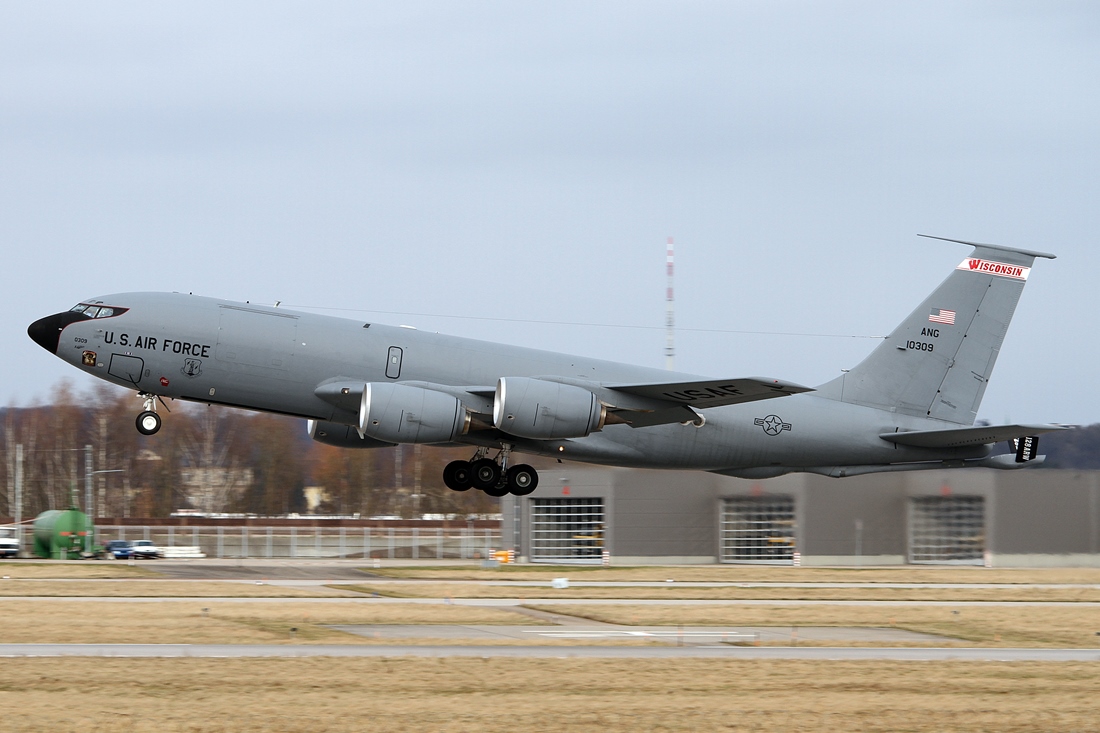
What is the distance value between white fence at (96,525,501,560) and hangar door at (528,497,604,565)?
3.91m

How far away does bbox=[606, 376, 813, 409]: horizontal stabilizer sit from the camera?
3291cm

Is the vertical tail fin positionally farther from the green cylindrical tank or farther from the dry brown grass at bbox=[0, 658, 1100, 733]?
the green cylindrical tank

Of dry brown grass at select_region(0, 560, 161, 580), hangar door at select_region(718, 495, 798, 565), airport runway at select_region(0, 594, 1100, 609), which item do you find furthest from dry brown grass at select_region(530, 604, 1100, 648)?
hangar door at select_region(718, 495, 798, 565)

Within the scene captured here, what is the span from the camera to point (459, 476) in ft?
118

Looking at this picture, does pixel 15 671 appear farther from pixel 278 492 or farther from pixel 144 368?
pixel 278 492

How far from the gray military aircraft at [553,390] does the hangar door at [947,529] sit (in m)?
24.1

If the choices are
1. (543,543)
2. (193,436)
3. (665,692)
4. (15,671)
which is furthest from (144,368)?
(193,436)

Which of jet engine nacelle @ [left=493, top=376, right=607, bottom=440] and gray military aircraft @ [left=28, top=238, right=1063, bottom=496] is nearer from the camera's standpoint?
gray military aircraft @ [left=28, top=238, right=1063, bottom=496]

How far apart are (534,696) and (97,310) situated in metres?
16.8

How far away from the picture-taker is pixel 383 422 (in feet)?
105

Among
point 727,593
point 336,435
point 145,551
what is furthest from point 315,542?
point 336,435

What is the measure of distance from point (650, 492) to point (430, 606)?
96.9ft

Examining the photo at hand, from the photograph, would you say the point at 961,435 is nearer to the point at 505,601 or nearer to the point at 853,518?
the point at 505,601

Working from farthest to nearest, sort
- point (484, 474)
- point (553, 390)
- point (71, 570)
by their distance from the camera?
point (71, 570), point (484, 474), point (553, 390)
